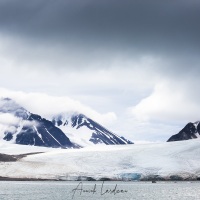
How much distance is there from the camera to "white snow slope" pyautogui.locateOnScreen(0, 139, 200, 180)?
137 meters

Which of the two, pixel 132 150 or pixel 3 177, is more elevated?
pixel 132 150

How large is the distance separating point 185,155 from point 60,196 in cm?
6519

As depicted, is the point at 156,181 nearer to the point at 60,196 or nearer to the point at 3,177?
the point at 3,177

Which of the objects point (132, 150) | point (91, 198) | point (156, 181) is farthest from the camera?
point (132, 150)

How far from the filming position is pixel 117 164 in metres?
145

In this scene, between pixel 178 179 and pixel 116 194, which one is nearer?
pixel 116 194

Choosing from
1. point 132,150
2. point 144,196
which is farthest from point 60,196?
point 132,150

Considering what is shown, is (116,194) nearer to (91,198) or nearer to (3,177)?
(91,198)

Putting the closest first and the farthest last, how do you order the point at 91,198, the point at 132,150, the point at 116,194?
the point at 91,198, the point at 116,194, the point at 132,150

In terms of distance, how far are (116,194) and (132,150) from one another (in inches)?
2522

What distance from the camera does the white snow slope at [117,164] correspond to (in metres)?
137

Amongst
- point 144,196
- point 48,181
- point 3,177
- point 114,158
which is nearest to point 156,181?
point 114,158

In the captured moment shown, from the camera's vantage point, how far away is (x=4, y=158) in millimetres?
164500

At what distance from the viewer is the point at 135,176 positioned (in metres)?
138
